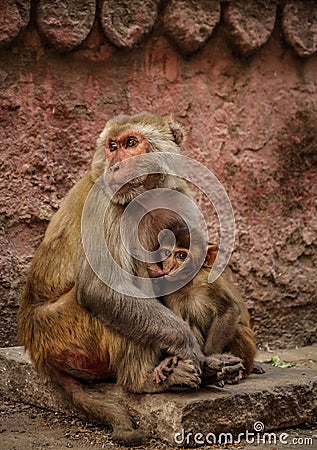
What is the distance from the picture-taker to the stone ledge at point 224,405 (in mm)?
4848

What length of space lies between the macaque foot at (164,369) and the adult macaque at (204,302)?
26 cm

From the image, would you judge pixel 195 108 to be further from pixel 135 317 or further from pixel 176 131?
pixel 135 317

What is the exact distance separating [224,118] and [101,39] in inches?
48.2

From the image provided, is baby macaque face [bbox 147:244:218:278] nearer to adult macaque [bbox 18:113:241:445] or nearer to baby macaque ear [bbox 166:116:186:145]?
adult macaque [bbox 18:113:241:445]

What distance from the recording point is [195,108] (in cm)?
707

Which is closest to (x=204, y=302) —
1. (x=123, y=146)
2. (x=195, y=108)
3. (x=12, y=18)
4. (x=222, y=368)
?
(x=222, y=368)

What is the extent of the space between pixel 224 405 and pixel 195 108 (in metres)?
2.87

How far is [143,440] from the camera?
484 cm

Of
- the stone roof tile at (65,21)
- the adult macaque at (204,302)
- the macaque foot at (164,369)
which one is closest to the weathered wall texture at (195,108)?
the stone roof tile at (65,21)

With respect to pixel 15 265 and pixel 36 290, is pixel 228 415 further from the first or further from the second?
pixel 15 265

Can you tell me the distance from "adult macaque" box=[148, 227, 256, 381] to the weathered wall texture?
166 cm

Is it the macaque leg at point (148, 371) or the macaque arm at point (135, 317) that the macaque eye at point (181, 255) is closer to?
the macaque arm at point (135, 317)

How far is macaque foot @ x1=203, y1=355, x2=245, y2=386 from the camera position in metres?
4.93

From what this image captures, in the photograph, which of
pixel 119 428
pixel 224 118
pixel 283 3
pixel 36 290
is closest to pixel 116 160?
pixel 36 290
